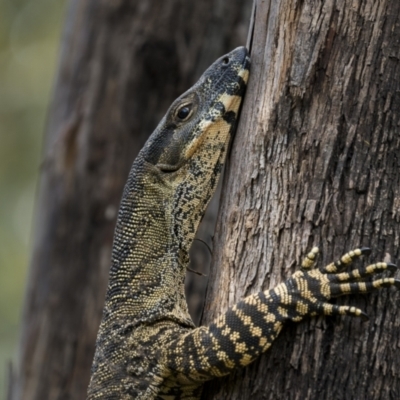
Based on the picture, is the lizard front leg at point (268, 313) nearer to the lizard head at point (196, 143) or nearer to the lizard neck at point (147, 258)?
the lizard neck at point (147, 258)

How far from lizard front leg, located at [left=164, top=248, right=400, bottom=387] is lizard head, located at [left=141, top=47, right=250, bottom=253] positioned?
1.02m

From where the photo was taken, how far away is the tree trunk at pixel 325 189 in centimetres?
397

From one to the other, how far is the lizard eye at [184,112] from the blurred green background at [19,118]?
18445 mm

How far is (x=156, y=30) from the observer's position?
378 inches

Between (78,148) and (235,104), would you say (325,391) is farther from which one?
(78,148)

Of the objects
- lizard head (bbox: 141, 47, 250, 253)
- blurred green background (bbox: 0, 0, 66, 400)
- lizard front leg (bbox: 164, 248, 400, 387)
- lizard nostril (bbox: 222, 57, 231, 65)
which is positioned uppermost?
blurred green background (bbox: 0, 0, 66, 400)

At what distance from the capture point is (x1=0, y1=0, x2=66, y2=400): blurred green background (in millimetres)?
23656

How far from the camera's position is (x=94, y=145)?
979 centimetres

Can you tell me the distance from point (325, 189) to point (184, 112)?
1576 millimetres

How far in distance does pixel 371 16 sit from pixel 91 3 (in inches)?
261

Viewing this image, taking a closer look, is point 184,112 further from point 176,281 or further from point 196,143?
point 176,281

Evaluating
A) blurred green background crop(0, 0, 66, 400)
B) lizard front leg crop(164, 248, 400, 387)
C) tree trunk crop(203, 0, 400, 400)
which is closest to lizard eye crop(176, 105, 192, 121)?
tree trunk crop(203, 0, 400, 400)

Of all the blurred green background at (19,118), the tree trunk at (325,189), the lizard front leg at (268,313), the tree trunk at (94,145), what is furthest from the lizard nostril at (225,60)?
the blurred green background at (19,118)

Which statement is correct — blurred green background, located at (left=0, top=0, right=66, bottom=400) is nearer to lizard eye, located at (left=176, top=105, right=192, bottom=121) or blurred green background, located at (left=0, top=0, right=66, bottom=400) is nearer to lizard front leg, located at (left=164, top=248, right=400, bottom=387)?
lizard eye, located at (left=176, top=105, right=192, bottom=121)
